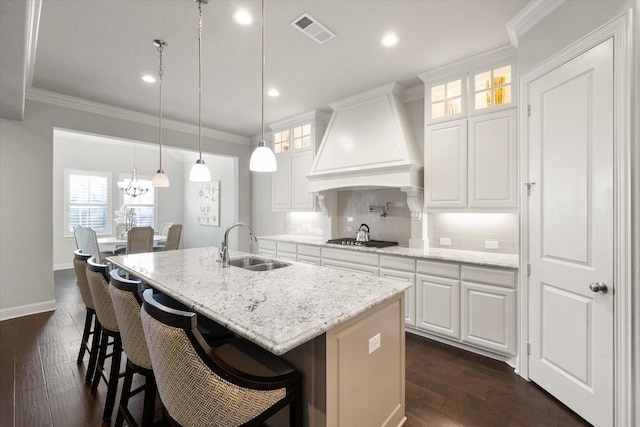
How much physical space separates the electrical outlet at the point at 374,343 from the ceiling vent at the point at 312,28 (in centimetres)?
242

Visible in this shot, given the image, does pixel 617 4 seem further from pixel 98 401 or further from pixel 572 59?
pixel 98 401

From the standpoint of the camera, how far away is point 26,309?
12.3 feet

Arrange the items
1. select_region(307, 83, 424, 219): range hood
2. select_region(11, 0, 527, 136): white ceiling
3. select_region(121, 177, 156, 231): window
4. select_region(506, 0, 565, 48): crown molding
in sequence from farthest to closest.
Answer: select_region(121, 177, 156, 231): window, select_region(307, 83, 424, 219): range hood, select_region(11, 0, 527, 136): white ceiling, select_region(506, 0, 565, 48): crown molding

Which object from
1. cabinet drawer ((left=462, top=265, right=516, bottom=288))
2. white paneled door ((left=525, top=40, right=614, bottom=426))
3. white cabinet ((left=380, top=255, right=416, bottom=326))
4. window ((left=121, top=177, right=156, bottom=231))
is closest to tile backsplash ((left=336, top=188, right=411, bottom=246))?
white cabinet ((left=380, top=255, right=416, bottom=326))

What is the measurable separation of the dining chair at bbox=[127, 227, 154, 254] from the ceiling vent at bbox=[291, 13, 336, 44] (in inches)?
158

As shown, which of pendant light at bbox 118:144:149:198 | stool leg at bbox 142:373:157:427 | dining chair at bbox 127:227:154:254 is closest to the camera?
stool leg at bbox 142:373:157:427

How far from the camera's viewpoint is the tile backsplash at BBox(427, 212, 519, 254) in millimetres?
3049

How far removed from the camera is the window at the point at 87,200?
22.4 feet

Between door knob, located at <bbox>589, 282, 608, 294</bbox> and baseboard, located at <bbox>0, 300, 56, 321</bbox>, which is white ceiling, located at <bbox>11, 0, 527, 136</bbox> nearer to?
door knob, located at <bbox>589, 282, 608, 294</bbox>

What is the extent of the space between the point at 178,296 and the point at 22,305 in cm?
377

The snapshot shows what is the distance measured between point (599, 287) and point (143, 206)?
29.7 feet

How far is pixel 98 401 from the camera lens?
6.84ft

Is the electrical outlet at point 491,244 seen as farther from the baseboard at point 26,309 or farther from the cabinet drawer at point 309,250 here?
the baseboard at point 26,309

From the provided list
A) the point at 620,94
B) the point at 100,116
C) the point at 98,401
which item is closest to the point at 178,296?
the point at 98,401
